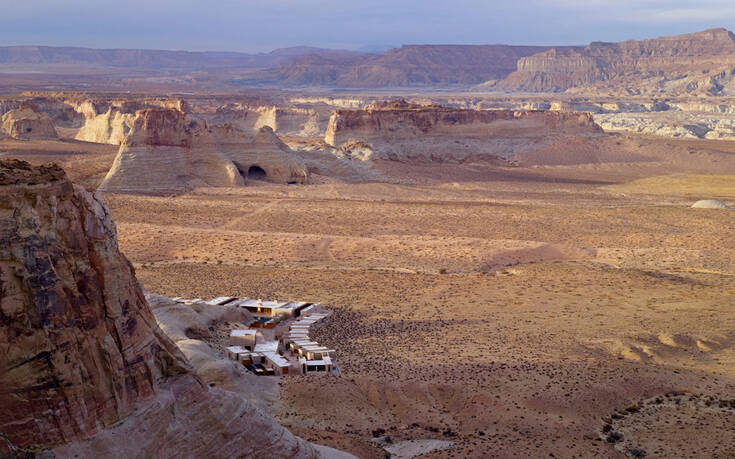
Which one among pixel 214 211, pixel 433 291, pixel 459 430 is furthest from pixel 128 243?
pixel 459 430

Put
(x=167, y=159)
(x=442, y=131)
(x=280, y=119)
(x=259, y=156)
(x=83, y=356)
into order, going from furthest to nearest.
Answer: (x=280, y=119) < (x=442, y=131) < (x=259, y=156) < (x=167, y=159) < (x=83, y=356)

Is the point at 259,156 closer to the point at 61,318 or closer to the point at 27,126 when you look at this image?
the point at 27,126

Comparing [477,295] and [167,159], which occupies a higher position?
[167,159]

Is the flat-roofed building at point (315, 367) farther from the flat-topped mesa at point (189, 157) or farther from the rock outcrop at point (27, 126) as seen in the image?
the rock outcrop at point (27, 126)

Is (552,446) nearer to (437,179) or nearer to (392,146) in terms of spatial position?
(437,179)

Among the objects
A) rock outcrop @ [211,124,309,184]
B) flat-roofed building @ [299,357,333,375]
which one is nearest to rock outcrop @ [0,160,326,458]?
flat-roofed building @ [299,357,333,375]

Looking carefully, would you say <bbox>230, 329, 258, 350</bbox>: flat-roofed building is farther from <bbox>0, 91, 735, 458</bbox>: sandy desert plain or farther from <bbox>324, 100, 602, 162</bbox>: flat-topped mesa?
<bbox>324, 100, 602, 162</bbox>: flat-topped mesa

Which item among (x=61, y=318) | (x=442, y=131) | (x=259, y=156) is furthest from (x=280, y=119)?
(x=61, y=318)

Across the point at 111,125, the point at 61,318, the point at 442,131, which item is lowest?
the point at 442,131
